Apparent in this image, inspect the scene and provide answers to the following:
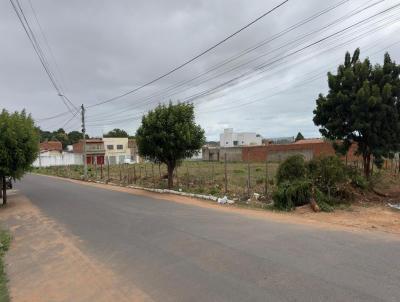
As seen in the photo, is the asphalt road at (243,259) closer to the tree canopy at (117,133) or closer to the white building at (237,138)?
the white building at (237,138)

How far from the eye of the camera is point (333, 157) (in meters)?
15.3

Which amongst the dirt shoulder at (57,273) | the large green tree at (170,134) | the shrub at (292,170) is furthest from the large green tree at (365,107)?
the dirt shoulder at (57,273)

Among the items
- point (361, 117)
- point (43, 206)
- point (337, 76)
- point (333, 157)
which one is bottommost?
point (43, 206)

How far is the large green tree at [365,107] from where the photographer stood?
15180 mm

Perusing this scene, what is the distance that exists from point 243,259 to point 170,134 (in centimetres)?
1586

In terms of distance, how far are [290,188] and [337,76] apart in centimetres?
571

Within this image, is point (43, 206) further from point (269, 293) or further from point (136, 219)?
point (269, 293)

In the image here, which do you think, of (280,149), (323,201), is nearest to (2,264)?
(323,201)

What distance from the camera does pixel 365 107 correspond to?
49.8 feet

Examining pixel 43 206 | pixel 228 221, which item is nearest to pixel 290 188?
pixel 228 221

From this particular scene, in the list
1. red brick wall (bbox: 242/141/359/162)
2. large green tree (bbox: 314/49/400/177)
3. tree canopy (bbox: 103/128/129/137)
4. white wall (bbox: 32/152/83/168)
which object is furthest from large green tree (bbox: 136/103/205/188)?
tree canopy (bbox: 103/128/129/137)

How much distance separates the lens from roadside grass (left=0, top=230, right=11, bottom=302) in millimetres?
6748

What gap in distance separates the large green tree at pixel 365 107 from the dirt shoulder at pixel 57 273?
11444 millimetres

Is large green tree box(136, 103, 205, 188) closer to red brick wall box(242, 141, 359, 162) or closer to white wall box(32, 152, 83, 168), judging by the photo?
red brick wall box(242, 141, 359, 162)
